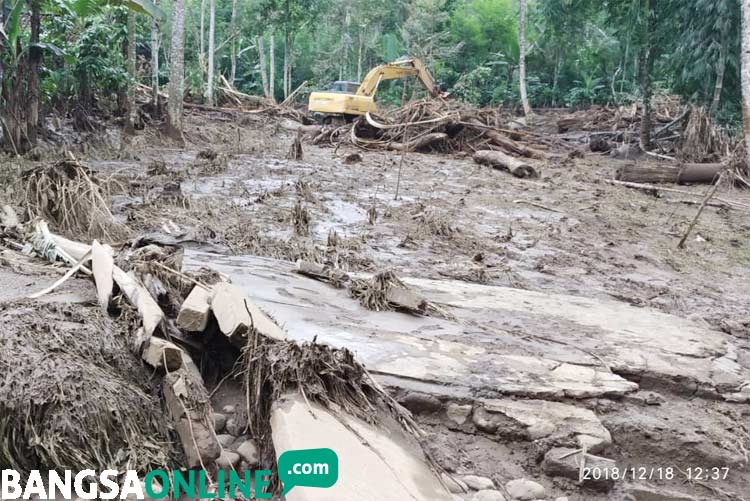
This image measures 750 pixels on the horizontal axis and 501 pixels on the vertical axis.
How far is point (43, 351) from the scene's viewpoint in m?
2.62

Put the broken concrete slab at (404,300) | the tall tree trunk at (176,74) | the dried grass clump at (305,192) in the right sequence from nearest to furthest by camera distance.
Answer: the broken concrete slab at (404,300) < the dried grass clump at (305,192) < the tall tree trunk at (176,74)

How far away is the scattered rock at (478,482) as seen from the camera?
260 centimetres

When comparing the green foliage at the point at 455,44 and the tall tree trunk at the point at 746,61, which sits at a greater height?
the green foliage at the point at 455,44

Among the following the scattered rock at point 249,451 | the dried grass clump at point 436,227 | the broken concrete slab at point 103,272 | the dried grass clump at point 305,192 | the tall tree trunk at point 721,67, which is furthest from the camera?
the tall tree trunk at point 721,67

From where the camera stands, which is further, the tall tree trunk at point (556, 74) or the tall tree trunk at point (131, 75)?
the tall tree trunk at point (556, 74)

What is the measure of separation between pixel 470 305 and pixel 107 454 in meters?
2.99

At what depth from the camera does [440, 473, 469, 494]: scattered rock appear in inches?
99.0

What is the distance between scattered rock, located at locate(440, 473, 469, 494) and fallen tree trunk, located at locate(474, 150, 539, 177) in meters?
11.8

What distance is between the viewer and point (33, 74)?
10.7 m

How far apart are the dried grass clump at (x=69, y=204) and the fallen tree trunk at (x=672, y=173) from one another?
10.2m

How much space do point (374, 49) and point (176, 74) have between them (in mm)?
24920

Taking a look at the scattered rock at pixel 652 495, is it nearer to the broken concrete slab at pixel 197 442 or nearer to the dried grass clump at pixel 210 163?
the broken concrete slab at pixel 197 442

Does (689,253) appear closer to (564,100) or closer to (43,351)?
(43,351)

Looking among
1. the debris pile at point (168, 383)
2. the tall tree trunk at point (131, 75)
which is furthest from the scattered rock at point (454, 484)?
the tall tree trunk at point (131, 75)
